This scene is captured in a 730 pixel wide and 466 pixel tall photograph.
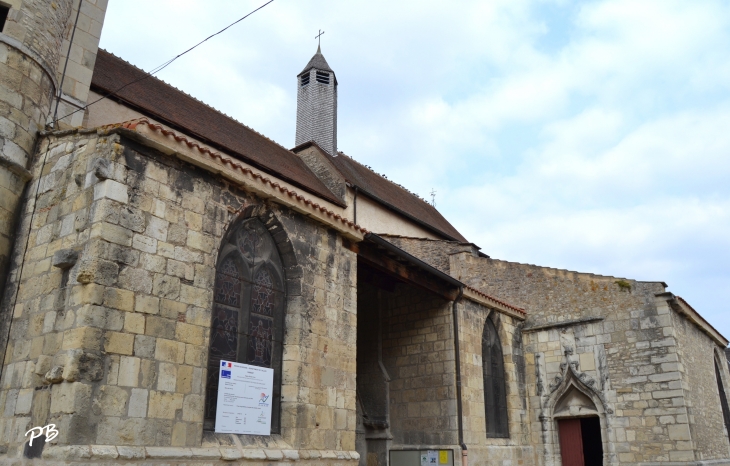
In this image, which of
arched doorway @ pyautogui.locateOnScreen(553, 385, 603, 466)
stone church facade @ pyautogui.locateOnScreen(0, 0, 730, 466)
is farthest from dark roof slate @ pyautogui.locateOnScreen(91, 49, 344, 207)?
arched doorway @ pyautogui.locateOnScreen(553, 385, 603, 466)

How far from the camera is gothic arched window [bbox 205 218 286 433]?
6.46 metres

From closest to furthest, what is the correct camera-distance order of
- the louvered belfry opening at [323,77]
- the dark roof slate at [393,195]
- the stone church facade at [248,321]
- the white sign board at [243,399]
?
the stone church facade at [248,321] → the white sign board at [243,399] → the dark roof slate at [393,195] → the louvered belfry opening at [323,77]

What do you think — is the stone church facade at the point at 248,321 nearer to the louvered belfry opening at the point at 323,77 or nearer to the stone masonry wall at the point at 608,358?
the stone masonry wall at the point at 608,358

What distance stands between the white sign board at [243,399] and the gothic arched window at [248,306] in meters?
0.08

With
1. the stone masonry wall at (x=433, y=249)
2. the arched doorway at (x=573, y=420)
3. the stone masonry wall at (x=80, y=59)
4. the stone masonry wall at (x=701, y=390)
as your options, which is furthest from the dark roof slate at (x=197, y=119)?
the stone masonry wall at (x=701, y=390)

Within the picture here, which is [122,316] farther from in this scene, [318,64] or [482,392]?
[318,64]

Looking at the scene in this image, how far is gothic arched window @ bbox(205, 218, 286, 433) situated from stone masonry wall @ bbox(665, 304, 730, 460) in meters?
8.10

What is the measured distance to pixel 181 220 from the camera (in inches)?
241

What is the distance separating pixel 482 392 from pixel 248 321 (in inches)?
244

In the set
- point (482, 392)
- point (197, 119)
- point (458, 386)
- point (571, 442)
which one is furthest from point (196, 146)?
point (571, 442)

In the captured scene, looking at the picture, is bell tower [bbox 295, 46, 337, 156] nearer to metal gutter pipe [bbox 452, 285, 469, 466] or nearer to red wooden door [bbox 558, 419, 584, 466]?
metal gutter pipe [bbox 452, 285, 469, 466]

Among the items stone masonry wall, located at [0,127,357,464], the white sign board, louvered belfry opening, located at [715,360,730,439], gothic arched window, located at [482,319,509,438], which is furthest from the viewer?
louvered belfry opening, located at [715,360,730,439]

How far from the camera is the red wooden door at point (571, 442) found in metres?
12.2

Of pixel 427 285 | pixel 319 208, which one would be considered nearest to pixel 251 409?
pixel 319 208
